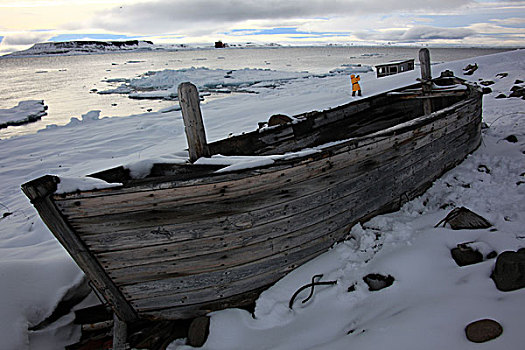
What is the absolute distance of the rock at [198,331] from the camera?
2.90 meters

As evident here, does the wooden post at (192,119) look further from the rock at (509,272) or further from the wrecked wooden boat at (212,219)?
the rock at (509,272)

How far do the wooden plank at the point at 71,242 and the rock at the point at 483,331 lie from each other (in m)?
2.73

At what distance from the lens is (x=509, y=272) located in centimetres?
253

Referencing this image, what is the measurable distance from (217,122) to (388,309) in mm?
9370

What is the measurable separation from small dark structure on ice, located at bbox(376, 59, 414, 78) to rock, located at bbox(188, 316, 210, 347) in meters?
19.8

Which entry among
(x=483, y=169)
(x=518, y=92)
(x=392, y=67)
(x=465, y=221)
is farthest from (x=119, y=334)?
(x=392, y=67)

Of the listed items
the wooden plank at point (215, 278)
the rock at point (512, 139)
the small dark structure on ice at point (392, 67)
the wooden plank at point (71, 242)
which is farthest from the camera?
the small dark structure on ice at point (392, 67)

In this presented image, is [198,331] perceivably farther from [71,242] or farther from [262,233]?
[71,242]

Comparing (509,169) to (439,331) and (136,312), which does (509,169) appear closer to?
(439,331)

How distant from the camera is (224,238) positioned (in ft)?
9.34

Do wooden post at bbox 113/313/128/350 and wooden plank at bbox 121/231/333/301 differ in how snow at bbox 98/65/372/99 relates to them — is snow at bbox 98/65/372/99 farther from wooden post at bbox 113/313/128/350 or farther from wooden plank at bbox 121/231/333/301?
wooden post at bbox 113/313/128/350

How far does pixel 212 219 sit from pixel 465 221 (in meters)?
2.67

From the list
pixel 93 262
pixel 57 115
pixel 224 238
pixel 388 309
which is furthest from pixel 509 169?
pixel 57 115

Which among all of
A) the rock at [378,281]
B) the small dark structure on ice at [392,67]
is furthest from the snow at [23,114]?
the small dark structure on ice at [392,67]
